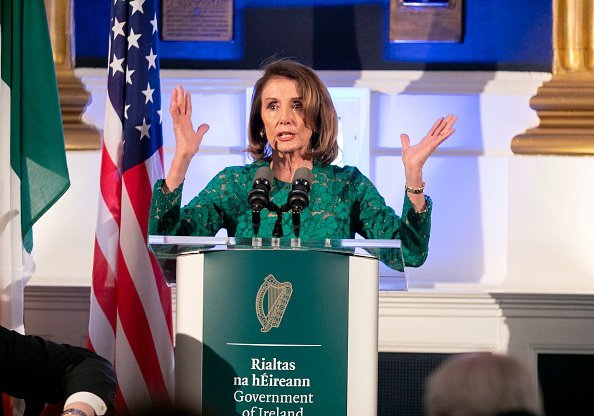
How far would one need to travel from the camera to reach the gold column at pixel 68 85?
194 inches

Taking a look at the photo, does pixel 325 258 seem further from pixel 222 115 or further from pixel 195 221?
pixel 222 115

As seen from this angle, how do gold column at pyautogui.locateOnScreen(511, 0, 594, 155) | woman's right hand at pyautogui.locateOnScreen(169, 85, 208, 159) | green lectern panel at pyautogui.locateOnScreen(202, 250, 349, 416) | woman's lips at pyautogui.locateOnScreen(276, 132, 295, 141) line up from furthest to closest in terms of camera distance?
gold column at pyautogui.locateOnScreen(511, 0, 594, 155), woman's lips at pyautogui.locateOnScreen(276, 132, 295, 141), woman's right hand at pyautogui.locateOnScreen(169, 85, 208, 159), green lectern panel at pyautogui.locateOnScreen(202, 250, 349, 416)

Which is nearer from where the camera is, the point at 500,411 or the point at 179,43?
the point at 500,411

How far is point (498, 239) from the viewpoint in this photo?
4906 millimetres

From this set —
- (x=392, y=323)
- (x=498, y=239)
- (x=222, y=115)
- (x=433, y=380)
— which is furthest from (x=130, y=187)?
(x=433, y=380)

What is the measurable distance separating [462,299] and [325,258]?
2.25 meters

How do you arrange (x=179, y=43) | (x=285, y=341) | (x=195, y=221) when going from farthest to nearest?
1. (x=179, y=43)
2. (x=195, y=221)
3. (x=285, y=341)

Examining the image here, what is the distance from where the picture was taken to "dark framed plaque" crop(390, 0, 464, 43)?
495cm

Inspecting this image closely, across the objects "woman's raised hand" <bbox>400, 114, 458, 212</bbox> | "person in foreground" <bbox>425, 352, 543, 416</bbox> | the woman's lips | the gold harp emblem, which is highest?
the woman's lips

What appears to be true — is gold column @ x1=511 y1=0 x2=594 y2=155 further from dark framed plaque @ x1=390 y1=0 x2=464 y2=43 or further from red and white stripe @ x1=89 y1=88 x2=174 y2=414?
red and white stripe @ x1=89 y1=88 x2=174 y2=414

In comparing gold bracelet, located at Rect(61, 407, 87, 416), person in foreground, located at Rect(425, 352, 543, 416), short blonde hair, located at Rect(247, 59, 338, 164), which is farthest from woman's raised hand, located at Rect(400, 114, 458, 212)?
person in foreground, located at Rect(425, 352, 543, 416)

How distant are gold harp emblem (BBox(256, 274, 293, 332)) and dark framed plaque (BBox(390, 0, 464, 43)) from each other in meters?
2.68

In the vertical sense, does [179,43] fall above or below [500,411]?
above

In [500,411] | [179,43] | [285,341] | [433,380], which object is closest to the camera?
[500,411]
